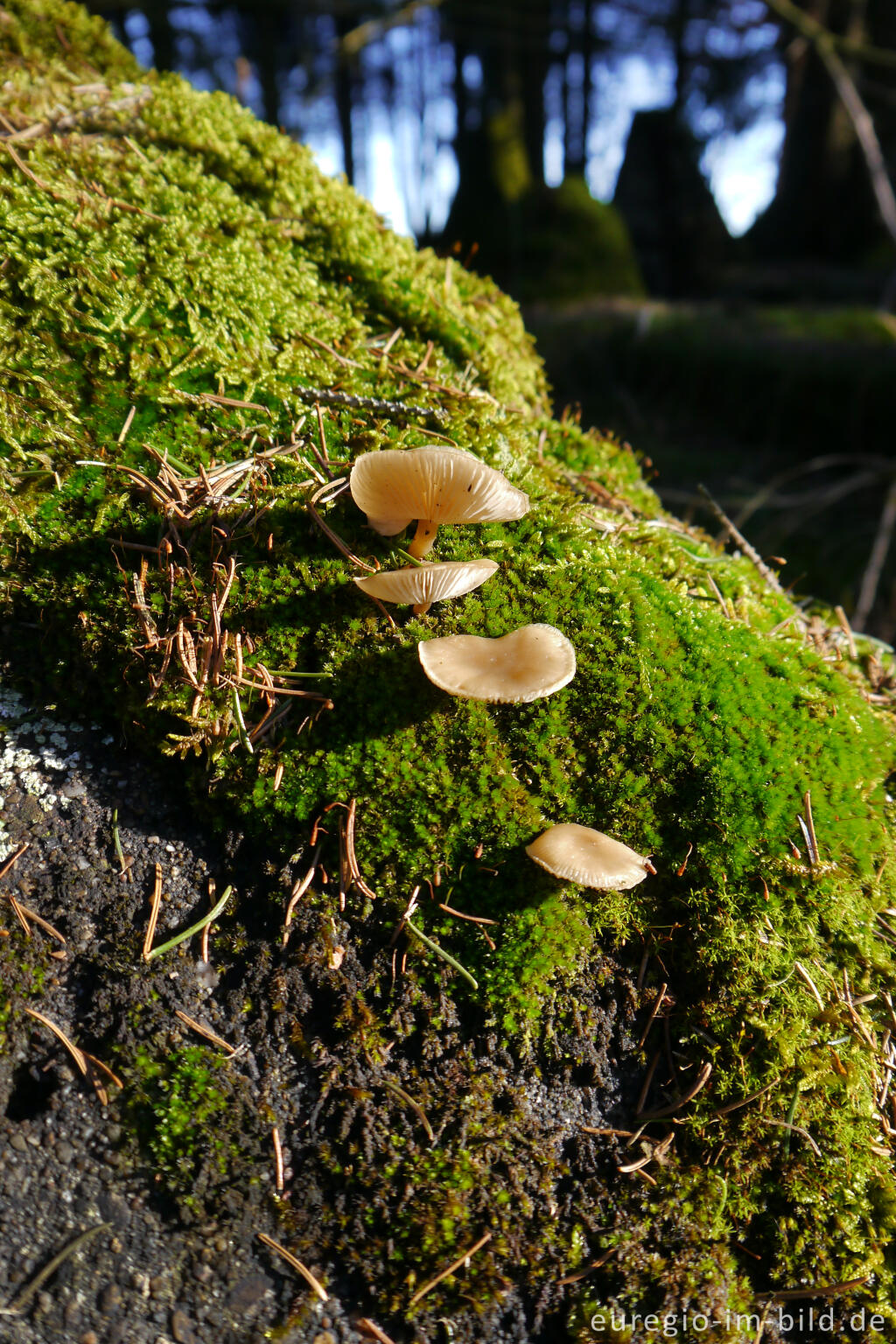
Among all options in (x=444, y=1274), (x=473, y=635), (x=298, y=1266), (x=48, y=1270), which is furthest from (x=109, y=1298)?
(x=473, y=635)

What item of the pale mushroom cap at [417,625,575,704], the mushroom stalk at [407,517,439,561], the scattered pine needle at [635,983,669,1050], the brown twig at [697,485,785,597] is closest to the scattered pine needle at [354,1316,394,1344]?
the scattered pine needle at [635,983,669,1050]

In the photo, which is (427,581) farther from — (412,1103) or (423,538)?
(412,1103)

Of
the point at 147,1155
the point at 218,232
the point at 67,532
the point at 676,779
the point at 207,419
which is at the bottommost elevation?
the point at 147,1155

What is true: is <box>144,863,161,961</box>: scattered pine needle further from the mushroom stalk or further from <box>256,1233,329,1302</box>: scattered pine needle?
the mushroom stalk

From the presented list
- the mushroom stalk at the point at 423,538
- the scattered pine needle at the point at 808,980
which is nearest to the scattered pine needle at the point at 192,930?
the mushroom stalk at the point at 423,538

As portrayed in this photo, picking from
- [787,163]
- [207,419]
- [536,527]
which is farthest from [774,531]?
[787,163]

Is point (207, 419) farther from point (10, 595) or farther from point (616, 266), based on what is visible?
point (616, 266)
